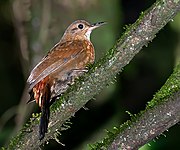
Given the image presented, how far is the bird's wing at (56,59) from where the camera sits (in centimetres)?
405

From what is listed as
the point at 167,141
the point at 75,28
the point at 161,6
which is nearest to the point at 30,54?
the point at 75,28

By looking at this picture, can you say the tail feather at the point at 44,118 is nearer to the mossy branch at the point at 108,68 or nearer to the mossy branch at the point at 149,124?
the mossy branch at the point at 108,68

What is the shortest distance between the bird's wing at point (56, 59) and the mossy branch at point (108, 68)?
0.81 meters

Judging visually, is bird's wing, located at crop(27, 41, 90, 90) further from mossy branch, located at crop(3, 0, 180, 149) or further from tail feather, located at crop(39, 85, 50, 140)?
mossy branch, located at crop(3, 0, 180, 149)

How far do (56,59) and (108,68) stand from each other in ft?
4.65

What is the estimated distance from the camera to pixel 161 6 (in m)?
2.87

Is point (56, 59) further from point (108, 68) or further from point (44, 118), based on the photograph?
point (108, 68)

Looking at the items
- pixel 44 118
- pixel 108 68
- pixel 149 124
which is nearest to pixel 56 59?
pixel 44 118

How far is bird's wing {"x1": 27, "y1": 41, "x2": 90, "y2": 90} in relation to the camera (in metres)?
4.05

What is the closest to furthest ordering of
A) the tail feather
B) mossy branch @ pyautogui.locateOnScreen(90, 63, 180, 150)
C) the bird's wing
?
mossy branch @ pyautogui.locateOnScreen(90, 63, 180, 150)
the tail feather
the bird's wing

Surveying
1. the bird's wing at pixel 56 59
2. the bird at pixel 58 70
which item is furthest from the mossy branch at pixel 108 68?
the bird's wing at pixel 56 59

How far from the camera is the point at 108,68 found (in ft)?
9.70

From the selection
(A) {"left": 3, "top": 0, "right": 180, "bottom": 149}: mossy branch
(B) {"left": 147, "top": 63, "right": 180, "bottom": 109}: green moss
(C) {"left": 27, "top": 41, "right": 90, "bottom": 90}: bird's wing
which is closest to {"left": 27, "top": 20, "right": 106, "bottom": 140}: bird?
(C) {"left": 27, "top": 41, "right": 90, "bottom": 90}: bird's wing

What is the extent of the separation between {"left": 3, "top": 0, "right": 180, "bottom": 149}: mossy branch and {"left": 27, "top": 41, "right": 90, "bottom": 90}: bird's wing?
2.66 feet
